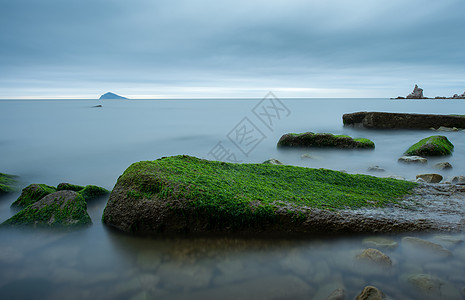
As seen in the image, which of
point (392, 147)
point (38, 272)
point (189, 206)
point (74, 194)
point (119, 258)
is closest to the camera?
point (38, 272)

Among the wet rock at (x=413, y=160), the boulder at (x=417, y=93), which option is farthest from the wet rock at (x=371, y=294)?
the boulder at (x=417, y=93)

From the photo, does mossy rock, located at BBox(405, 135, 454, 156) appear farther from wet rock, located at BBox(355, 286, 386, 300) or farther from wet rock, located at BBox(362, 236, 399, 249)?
wet rock, located at BBox(355, 286, 386, 300)

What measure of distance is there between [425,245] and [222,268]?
2.24 meters

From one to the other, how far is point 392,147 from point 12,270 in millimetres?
11503

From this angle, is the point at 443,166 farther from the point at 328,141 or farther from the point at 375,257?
the point at 375,257

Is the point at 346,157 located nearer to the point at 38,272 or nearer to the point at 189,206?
the point at 189,206

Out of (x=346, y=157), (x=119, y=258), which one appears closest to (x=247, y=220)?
(x=119, y=258)

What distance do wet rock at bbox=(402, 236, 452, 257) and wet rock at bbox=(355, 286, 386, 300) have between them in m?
1.05

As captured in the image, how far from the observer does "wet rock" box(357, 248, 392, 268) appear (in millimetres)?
2910

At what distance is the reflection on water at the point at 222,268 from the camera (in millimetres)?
2670

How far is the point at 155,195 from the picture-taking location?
3.63 meters

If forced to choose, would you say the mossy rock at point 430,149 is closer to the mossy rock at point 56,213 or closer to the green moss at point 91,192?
the green moss at point 91,192

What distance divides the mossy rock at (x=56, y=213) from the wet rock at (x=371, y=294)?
11.3ft

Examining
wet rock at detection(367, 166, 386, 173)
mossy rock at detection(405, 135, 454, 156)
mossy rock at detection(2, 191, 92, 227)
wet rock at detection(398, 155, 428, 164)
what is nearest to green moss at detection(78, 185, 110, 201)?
mossy rock at detection(2, 191, 92, 227)
